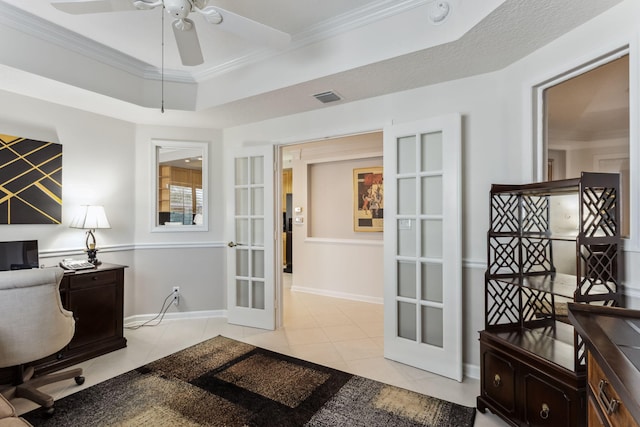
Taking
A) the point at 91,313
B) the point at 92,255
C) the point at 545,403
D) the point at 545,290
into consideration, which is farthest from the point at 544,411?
the point at 92,255

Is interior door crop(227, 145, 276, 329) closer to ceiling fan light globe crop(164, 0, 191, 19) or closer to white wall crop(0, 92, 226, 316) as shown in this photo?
white wall crop(0, 92, 226, 316)

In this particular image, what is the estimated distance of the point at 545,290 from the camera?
1.79m

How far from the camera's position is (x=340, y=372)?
2.60 metres

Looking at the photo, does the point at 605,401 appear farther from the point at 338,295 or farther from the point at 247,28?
the point at 338,295

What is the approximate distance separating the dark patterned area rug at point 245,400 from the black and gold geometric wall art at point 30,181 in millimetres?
1693

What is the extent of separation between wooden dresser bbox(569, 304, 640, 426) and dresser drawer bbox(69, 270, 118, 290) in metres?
3.47

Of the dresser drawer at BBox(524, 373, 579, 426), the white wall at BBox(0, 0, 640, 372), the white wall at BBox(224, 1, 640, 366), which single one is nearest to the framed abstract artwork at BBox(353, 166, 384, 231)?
the white wall at BBox(0, 0, 640, 372)

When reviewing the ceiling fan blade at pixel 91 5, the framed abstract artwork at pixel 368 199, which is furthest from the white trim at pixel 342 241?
the ceiling fan blade at pixel 91 5

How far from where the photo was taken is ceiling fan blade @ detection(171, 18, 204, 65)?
180cm

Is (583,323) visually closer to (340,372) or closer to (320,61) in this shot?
(340,372)

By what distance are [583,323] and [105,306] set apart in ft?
11.6

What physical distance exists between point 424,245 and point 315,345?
4.82 ft

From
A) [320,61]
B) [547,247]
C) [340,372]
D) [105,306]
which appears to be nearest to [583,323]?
[547,247]

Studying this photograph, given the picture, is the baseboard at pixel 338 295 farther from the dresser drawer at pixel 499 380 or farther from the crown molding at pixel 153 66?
the crown molding at pixel 153 66
